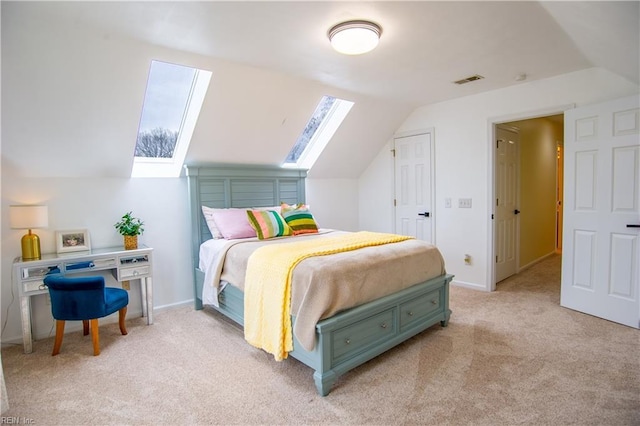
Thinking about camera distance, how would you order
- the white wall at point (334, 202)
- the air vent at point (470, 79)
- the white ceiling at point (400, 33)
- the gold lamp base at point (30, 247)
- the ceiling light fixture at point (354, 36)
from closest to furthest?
the white ceiling at point (400, 33) → the ceiling light fixture at point (354, 36) → the gold lamp base at point (30, 247) → the air vent at point (470, 79) → the white wall at point (334, 202)

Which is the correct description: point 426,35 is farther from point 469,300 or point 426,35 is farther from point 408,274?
point 469,300

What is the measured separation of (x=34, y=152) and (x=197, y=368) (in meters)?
2.28

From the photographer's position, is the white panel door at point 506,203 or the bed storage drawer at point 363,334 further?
the white panel door at point 506,203

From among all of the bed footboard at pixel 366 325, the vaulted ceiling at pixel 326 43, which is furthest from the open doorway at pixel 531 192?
the bed footboard at pixel 366 325

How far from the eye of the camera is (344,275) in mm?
2346

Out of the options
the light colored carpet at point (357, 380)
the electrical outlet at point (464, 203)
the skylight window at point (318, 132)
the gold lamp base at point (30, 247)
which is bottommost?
the light colored carpet at point (357, 380)

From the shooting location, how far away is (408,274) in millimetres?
2814

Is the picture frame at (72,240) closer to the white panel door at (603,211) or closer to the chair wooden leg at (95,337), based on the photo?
the chair wooden leg at (95,337)

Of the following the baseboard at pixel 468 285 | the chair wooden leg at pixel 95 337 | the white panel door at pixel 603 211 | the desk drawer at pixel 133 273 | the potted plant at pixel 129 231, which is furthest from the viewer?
the baseboard at pixel 468 285

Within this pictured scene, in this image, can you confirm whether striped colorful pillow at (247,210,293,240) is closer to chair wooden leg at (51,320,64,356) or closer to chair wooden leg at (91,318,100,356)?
chair wooden leg at (91,318,100,356)

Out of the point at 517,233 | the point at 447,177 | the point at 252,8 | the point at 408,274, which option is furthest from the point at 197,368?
the point at 517,233

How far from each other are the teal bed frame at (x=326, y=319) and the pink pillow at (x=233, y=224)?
0.31 meters

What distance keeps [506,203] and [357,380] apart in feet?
11.4

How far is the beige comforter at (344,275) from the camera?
87.3 inches
